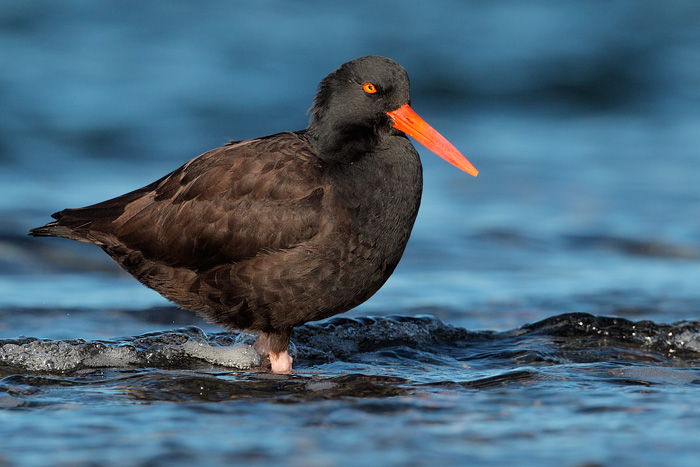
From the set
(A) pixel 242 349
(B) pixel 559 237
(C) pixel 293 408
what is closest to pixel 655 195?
(B) pixel 559 237

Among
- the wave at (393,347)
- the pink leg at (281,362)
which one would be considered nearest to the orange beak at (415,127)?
the wave at (393,347)

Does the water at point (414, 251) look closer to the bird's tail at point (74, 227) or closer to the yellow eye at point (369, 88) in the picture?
the bird's tail at point (74, 227)

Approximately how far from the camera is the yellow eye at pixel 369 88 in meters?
4.98

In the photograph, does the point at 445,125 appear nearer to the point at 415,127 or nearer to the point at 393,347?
the point at 393,347

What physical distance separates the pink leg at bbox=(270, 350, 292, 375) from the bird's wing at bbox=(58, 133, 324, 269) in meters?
0.66

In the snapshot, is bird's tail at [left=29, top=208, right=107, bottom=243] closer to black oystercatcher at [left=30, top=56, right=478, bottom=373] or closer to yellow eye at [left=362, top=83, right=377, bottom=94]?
black oystercatcher at [left=30, top=56, right=478, bottom=373]

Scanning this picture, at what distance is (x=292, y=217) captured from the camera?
15.3 feet

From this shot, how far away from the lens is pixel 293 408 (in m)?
4.06

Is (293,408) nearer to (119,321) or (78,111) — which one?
(119,321)

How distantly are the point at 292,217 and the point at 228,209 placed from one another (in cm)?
42

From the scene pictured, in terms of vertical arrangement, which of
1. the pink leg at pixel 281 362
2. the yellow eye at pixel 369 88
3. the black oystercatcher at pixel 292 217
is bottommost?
the pink leg at pixel 281 362

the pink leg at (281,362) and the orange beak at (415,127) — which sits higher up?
the orange beak at (415,127)

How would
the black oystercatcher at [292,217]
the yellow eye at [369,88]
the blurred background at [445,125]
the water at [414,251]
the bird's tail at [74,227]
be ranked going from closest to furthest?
the water at [414,251] → the black oystercatcher at [292,217] → the yellow eye at [369,88] → the bird's tail at [74,227] → the blurred background at [445,125]

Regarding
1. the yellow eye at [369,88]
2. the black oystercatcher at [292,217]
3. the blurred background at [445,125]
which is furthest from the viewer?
the blurred background at [445,125]
